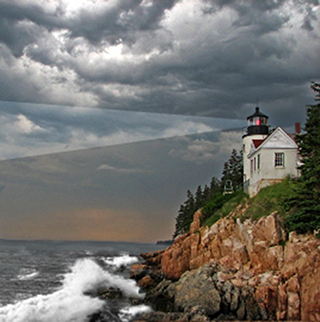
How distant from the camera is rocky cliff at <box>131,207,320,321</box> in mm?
16438

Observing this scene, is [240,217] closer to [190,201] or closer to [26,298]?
[26,298]

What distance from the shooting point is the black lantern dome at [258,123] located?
32125 mm

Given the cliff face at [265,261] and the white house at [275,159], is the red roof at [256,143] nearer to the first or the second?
the white house at [275,159]

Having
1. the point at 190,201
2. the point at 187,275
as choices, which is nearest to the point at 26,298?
the point at 187,275

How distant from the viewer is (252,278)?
62.2ft

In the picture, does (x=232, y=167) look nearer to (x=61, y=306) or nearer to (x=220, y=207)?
(x=220, y=207)

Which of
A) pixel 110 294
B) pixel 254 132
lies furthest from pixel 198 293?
pixel 254 132

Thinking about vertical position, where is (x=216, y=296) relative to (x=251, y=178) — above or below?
below

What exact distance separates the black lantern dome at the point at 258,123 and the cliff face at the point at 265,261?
917cm

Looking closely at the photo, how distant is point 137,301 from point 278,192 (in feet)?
38.5

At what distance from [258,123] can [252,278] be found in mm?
17035

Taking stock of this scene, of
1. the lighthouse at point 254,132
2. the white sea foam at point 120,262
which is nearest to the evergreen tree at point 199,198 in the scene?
the white sea foam at point 120,262

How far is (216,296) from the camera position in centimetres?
1750

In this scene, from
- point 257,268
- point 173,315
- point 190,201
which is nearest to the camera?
point 173,315
